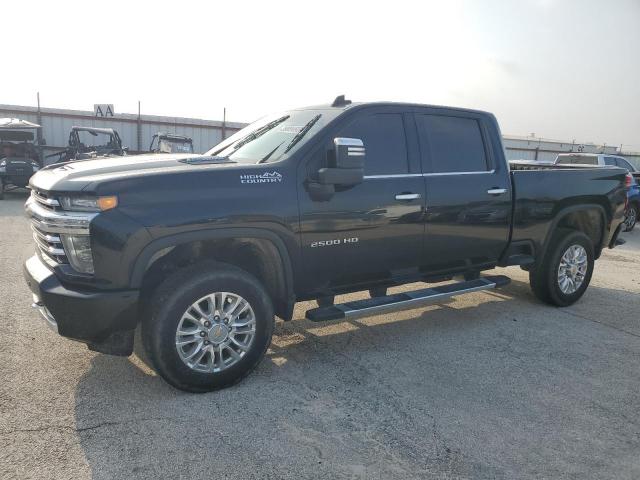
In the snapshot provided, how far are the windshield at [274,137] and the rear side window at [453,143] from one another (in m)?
1.05

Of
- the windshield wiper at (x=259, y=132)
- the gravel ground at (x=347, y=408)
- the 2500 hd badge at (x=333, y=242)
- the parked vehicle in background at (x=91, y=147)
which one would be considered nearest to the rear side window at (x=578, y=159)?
the gravel ground at (x=347, y=408)

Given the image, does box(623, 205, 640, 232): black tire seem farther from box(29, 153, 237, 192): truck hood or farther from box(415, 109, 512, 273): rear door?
box(29, 153, 237, 192): truck hood

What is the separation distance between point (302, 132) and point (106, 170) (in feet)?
4.93

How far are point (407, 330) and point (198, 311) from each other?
7.66 feet

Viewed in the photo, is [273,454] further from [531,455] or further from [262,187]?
[262,187]

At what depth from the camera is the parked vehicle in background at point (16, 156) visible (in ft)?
46.0

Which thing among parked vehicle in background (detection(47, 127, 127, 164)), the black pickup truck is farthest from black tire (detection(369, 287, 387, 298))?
parked vehicle in background (detection(47, 127, 127, 164))

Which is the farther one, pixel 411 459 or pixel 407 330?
pixel 407 330

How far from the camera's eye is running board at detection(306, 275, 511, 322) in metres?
3.96

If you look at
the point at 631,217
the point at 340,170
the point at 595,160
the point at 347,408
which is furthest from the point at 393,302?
the point at 595,160

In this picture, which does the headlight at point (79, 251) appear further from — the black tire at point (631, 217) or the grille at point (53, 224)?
the black tire at point (631, 217)

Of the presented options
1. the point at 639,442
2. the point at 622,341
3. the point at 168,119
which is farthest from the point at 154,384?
the point at 168,119

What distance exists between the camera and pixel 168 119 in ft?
73.8

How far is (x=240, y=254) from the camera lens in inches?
152
